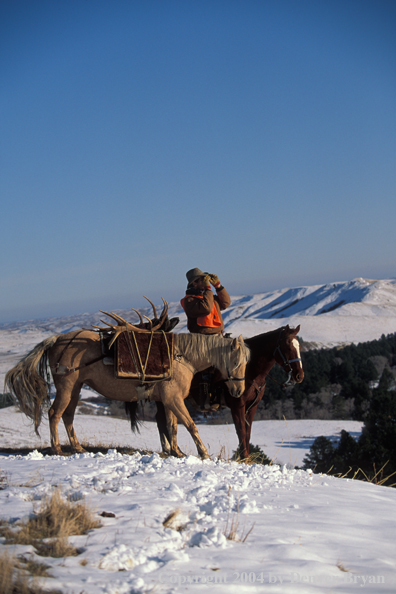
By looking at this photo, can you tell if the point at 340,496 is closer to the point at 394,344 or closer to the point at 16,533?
the point at 16,533

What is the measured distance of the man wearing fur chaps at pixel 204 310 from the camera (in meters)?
7.58

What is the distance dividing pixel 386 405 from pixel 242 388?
852 inches

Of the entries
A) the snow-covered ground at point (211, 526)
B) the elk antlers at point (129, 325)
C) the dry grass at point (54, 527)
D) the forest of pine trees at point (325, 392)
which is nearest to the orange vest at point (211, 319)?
the elk antlers at point (129, 325)

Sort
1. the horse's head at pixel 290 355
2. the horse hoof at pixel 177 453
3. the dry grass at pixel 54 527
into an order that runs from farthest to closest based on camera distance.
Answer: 1. the horse's head at pixel 290 355
2. the horse hoof at pixel 177 453
3. the dry grass at pixel 54 527

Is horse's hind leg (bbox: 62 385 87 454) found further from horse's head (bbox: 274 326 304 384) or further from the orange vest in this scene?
horse's head (bbox: 274 326 304 384)

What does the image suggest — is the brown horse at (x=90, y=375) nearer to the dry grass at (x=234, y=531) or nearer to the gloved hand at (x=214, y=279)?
the gloved hand at (x=214, y=279)

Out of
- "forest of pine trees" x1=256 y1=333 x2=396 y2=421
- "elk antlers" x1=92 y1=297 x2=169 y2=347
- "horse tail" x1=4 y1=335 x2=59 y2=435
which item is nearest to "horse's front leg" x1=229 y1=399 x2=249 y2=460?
"elk antlers" x1=92 y1=297 x2=169 y2=347

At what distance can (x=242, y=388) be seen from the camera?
6992 mm

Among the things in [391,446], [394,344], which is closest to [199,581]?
[391,446]

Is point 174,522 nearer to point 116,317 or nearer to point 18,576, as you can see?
point 18,576

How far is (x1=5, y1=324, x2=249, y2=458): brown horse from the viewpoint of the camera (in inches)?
264

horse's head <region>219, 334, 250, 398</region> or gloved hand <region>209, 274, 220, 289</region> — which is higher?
gloved hand <region>209, 274, 220, 289</region>

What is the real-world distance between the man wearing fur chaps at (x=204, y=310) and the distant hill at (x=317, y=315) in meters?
44.8

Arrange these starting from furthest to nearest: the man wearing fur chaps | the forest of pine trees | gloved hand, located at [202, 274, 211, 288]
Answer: the forest of pine trees
gloved hand, located at [202, 274, 211, 288]
the man wearing fur chaps
